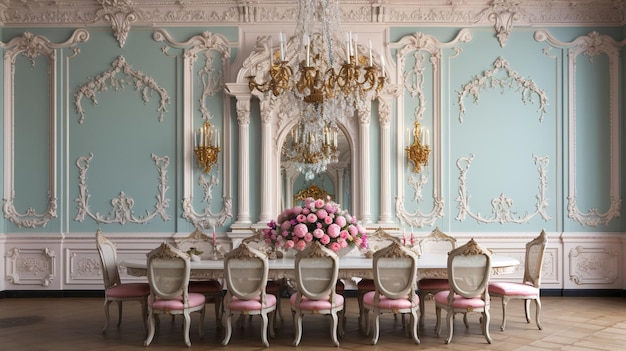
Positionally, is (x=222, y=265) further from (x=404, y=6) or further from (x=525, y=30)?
(x=525, y=30)

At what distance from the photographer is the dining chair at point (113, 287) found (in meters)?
5.82

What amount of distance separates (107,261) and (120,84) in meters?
3.06

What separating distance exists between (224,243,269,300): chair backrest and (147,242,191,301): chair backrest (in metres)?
0.38

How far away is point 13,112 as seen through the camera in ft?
27.0

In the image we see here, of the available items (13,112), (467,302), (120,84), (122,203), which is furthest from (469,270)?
(13,112)

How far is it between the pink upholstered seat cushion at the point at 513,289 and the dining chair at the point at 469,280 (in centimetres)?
47

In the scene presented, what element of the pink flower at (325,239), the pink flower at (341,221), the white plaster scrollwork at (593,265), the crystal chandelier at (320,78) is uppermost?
the crystal chandelier at (320,78)

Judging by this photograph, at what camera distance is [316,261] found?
17.3 feet

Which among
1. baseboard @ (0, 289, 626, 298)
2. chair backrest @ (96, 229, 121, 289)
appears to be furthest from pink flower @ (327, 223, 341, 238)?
baseboard @ (0, 289, 626, 298)

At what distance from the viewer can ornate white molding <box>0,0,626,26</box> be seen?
26.9 feet

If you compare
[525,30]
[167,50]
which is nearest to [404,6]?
[525,30]

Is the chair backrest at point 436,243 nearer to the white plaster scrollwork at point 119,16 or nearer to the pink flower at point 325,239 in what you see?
the pink flower at point 325,239

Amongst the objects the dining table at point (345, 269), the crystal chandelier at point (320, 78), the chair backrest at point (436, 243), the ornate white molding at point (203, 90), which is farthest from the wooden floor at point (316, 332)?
the crystal chandelier at point (320, 78)

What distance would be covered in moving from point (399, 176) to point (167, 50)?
3626 mm
